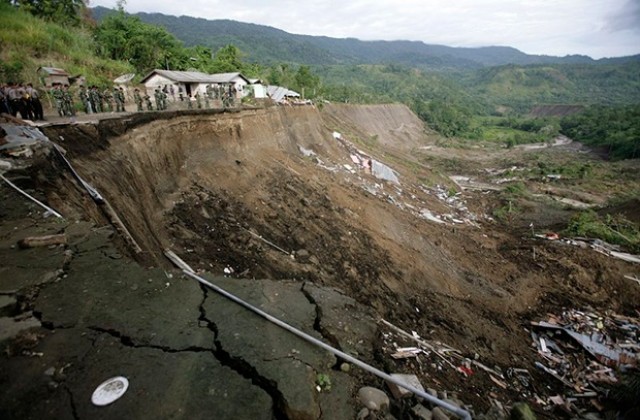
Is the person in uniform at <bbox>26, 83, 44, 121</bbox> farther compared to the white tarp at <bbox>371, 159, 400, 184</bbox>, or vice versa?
the white tarp at <bbox>371, 159, 400, 184</bbox>

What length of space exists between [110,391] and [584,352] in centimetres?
1075

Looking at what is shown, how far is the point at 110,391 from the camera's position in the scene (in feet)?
7.88

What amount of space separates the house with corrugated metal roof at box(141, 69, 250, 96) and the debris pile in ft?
79.4

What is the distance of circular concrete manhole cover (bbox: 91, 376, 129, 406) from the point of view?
232 centimetres

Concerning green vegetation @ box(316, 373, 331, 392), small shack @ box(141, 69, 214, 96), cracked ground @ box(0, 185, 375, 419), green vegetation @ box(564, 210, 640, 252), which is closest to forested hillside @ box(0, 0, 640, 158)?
small shack @ box(141, 69, 214, 96)

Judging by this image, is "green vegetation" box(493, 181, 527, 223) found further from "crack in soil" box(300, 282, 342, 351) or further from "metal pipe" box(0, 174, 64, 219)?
"metal pipe" box(0, 174, 64, 219)

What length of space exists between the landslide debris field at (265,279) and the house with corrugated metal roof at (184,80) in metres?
10.3

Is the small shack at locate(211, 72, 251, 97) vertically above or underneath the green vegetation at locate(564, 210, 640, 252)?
above

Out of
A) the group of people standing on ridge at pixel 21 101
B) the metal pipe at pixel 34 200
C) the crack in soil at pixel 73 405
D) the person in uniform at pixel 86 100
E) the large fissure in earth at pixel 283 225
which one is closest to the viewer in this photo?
the crack in soil at pixel 73 405

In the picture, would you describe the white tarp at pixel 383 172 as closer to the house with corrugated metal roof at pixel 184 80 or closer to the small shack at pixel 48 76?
the house with corrugated metal roof at pixel 184 80

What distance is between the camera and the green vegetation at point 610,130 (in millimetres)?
43031

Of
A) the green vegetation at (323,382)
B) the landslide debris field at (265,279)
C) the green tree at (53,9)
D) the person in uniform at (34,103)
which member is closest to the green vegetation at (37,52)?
the green tree at (53,9)

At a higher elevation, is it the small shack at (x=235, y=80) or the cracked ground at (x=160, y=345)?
the small shack at (x=235, y=80)

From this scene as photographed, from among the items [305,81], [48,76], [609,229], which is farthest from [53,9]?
[609,229]
